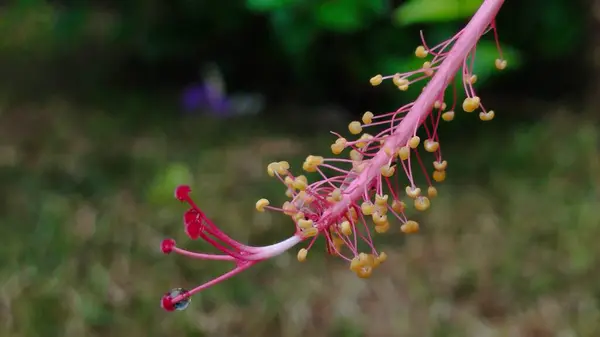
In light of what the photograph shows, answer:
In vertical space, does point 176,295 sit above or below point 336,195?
below

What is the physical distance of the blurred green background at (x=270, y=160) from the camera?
1.10 metres

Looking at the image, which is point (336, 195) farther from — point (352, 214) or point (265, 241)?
point (265, 241)

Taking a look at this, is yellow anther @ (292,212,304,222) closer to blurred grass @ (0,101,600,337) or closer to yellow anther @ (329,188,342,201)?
yellow anther @ (329,188,342,201)

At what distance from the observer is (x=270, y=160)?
1.60m

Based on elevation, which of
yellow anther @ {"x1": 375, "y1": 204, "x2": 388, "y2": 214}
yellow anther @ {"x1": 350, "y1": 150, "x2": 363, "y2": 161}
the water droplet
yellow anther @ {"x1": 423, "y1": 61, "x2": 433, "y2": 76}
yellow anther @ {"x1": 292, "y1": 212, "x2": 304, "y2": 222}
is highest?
yellow anther @ {"x1": 423, "y1": 61, "x2": 433, "y2": 76}

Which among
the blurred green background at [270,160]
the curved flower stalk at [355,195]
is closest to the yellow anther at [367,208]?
the curved flower stalk at [355,195]

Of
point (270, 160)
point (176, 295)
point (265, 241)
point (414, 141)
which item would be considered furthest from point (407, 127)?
point (270, 160)

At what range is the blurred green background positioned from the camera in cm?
110

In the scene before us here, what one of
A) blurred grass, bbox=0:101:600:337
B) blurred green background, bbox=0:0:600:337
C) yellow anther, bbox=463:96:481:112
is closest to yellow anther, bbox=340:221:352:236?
yellow anther, bbox=463:96:481:112

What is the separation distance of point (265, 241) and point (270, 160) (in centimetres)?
35

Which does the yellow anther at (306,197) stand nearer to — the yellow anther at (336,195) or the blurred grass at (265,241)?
the yellow anther at (336,195)

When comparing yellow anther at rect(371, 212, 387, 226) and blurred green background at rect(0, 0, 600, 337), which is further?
blurred green background at rect(0, 0, 600, 337)

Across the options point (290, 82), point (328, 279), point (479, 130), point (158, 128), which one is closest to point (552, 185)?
point (479, 130)

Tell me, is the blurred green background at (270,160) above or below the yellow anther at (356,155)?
below
